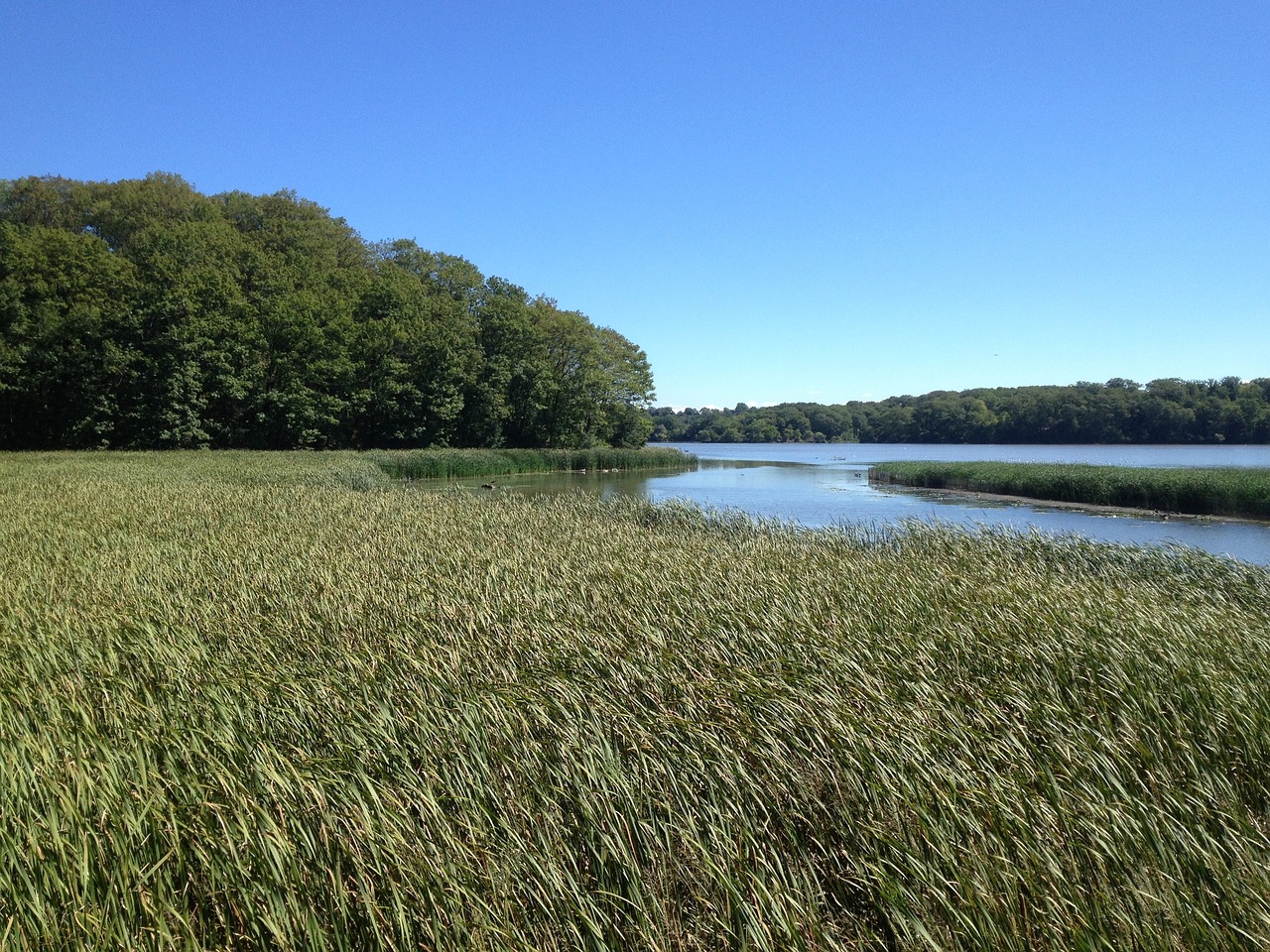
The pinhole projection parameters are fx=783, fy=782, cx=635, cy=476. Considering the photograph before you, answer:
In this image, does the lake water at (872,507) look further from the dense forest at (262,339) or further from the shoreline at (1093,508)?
the dense forest at (262,339)

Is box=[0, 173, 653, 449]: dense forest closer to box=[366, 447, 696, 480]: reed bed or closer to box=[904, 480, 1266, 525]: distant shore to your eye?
box=[366, 447, 696, 480]: reed bed

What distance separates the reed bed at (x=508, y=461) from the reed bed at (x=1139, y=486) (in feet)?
67.0

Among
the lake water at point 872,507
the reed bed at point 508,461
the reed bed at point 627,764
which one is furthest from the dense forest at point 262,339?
the reed bed at point 627,764

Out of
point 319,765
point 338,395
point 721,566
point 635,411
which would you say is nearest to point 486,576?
point 721,566

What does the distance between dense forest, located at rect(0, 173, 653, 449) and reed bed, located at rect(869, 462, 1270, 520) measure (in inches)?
1120

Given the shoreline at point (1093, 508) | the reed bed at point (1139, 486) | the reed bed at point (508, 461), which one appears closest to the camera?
the shoreline at point (1093, 508)

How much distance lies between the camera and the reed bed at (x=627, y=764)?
269 cm

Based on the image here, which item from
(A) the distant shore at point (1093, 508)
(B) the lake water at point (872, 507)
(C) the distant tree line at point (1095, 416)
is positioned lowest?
(B) the lake water at point (872, 507)

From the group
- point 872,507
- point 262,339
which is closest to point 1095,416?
point 872,507

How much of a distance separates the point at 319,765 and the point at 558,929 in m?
1.46

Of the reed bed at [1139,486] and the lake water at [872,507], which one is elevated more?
the reed bed at [1139,486]

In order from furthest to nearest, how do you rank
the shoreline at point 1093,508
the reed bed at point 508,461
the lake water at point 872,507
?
the reed bed at point 508,461, the shoreline at point 1093,508, the lake water at point 872,507

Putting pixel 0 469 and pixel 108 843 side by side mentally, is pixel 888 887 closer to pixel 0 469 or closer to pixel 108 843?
pixel 108 843

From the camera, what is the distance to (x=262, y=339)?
39969 millimetres
